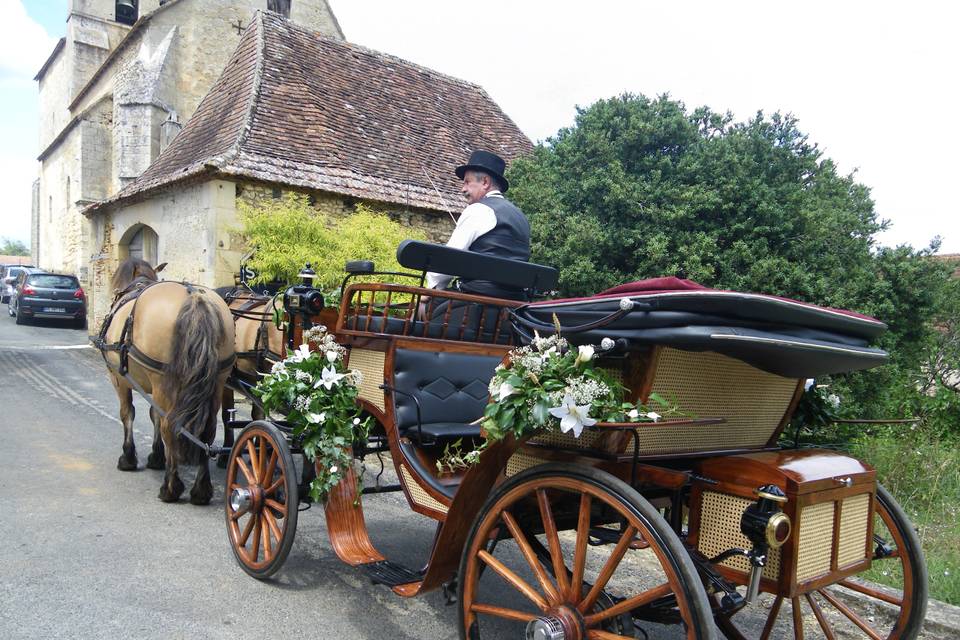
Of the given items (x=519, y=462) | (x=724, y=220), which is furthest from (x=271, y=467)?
(x=724, y=220)

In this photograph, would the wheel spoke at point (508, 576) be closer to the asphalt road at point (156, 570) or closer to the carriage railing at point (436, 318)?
the asphalt road at point (156, 570)

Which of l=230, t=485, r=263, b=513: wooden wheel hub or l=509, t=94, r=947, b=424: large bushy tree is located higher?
l=509, t=94, r=947, b=424: large bushy tree

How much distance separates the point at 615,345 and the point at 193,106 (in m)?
18.3

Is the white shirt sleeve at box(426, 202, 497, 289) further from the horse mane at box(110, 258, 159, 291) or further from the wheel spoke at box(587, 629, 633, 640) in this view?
the horse mane at box(110, 258, 159, 291)

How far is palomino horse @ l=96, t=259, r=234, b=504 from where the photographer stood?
14.8 ft

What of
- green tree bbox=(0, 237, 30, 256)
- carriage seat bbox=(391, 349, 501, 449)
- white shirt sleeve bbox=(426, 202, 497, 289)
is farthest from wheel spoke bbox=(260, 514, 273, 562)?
green tree bbox=(0, 237, 30, 256)

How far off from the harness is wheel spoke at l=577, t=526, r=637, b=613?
3.34 m

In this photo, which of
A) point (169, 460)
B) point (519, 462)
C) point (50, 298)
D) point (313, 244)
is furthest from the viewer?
point (50, 298)

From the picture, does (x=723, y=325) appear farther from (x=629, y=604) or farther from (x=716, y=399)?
(x=629, y=604)

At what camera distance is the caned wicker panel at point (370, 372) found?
11.1ft

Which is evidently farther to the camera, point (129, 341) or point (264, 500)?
point (129, 341)

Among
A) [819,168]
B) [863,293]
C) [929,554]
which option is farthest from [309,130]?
[929,554]

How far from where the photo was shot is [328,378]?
3.37m

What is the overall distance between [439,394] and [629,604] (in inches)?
64.4
